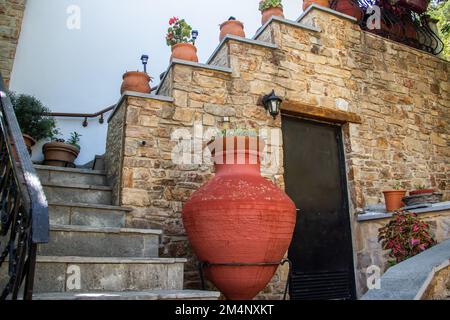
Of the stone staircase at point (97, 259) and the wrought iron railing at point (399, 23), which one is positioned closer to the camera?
the stone staircase at point (97, 259)

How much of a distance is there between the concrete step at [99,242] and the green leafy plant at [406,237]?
178cm

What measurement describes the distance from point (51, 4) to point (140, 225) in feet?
11.8

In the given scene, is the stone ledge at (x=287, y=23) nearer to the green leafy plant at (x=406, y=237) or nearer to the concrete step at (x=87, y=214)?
the green leafy plant at (x=406, y=237)

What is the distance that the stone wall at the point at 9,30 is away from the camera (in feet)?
13.6

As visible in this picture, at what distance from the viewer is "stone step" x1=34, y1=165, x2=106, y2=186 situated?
319cm

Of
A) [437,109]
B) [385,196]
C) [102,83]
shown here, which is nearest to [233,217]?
[385,196]

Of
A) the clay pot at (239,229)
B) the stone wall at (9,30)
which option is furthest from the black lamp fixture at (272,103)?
the stone wall at (9,30)

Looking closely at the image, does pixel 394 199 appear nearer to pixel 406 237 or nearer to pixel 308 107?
pixel 406 237

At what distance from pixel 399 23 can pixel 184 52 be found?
3139mm

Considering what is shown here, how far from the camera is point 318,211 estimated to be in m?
3.74

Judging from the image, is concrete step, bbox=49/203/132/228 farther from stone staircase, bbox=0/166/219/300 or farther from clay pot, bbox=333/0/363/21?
clay pot, bbox=333/0/363/21

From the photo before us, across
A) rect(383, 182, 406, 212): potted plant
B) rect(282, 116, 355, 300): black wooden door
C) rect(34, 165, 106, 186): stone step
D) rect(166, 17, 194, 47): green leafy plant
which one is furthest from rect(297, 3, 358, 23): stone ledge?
rect(34, 165, 106, 186): stone step
